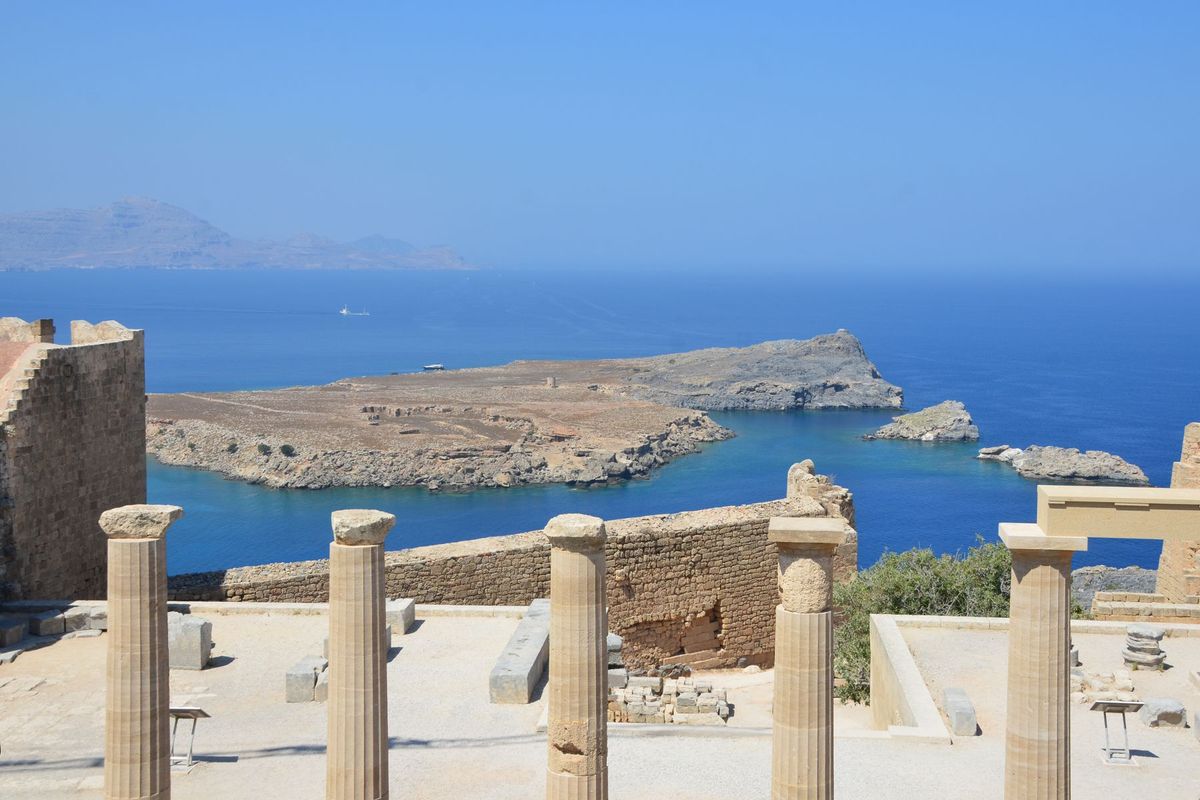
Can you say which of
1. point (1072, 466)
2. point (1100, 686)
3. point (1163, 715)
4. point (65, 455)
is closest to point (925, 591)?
point (1100, 686)

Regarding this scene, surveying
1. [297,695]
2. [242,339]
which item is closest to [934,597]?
[297,695]

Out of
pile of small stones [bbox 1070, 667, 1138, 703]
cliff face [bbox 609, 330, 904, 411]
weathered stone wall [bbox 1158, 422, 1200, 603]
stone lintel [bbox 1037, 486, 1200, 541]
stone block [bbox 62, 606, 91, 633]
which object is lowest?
pile of small stones [bbox 1070, 667, 1138, 703]

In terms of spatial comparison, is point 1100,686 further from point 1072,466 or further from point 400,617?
point 1072,466

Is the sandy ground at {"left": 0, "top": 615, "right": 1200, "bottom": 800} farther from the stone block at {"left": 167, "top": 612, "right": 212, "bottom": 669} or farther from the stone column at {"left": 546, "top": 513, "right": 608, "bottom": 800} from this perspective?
the stone column at {"left": 546, "top": 513, "right": 608, "bottom": 800}

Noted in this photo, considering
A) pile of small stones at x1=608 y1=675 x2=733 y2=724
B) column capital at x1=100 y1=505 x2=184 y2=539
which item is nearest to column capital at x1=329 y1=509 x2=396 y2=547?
column capital at x1=100 y1=505 x2=184 y2=539

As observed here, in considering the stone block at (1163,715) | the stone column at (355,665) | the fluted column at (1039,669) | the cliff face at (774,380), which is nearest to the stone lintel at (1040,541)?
the fluted column at (1039,669)

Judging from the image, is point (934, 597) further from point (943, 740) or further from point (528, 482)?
point (528, 482)
